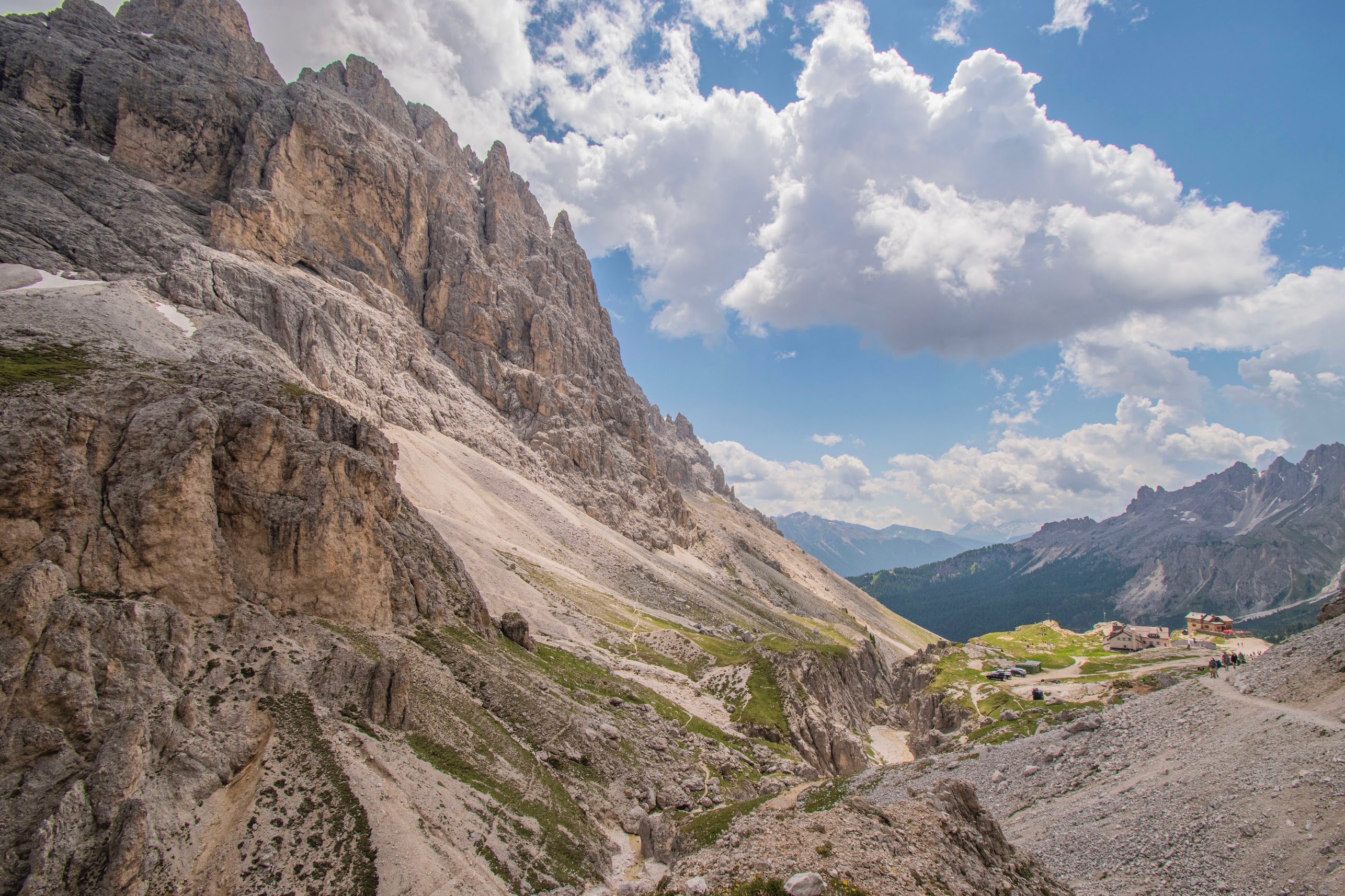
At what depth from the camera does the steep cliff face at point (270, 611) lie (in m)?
28.4

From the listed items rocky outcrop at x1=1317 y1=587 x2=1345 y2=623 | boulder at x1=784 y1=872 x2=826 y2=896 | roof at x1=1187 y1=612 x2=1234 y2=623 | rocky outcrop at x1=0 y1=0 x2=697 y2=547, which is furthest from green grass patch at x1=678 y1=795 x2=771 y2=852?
roof at x1=1187 y1=612 x2=1234 y2=623

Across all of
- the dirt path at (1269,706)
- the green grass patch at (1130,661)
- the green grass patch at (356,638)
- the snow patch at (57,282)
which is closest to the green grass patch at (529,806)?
the green grass patch at (356,638)

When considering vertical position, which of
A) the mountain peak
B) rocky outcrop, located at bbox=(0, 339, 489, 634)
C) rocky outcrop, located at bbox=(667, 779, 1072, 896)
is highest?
the mountain peak

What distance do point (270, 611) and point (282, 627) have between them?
5.94 feet

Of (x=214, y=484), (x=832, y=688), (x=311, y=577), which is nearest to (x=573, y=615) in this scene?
(x=832, y=688)

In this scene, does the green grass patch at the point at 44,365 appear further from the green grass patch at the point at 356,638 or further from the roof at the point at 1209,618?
the roof at the point at 1209,618

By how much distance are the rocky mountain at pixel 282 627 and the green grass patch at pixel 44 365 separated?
0.37m

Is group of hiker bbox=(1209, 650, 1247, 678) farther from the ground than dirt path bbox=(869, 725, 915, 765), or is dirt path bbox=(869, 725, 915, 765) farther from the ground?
group of hiker bbox=(1209, 650, 1247, 678)

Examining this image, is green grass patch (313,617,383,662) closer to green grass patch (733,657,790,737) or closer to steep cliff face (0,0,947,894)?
steep cliff face (0,0,947,894)

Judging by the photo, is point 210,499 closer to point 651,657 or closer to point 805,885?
point 805,885

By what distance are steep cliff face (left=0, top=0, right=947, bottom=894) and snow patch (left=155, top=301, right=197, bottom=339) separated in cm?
74

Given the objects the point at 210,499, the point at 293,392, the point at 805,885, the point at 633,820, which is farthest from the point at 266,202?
the point at 805,885

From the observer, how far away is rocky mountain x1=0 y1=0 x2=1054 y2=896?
1097 inches

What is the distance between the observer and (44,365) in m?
42.8
